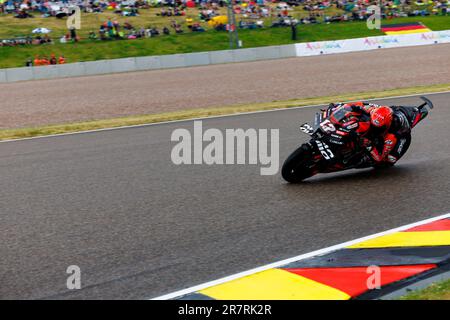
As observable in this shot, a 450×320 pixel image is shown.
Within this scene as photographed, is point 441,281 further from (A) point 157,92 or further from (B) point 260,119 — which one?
(A) point 157,92

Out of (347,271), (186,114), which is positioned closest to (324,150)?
(347,271)

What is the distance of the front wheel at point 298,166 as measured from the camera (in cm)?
847

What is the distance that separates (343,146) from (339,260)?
3.12m

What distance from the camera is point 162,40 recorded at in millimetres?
46375

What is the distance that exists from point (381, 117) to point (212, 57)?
3204cm

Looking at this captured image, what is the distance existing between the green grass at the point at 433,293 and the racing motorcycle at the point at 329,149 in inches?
141

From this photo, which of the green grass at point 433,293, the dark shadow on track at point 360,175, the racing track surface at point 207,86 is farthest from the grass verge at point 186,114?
the green grass at point 433,293

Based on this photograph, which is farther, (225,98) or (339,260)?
(225,98)

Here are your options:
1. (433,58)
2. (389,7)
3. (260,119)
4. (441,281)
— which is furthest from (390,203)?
(389,7)

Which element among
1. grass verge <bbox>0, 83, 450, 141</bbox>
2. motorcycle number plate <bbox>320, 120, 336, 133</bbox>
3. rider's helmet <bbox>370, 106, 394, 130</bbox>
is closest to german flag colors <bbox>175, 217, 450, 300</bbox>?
motorcycle number plate <bbox>320, 120, 336, 133</bbox>

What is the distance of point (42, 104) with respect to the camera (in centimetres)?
2281

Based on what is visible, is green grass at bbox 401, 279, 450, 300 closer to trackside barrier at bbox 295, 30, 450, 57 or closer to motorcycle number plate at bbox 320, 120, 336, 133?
motorcycle number plate at bbox 320, 120, 336, 133

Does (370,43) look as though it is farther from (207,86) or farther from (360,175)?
(360,175)
